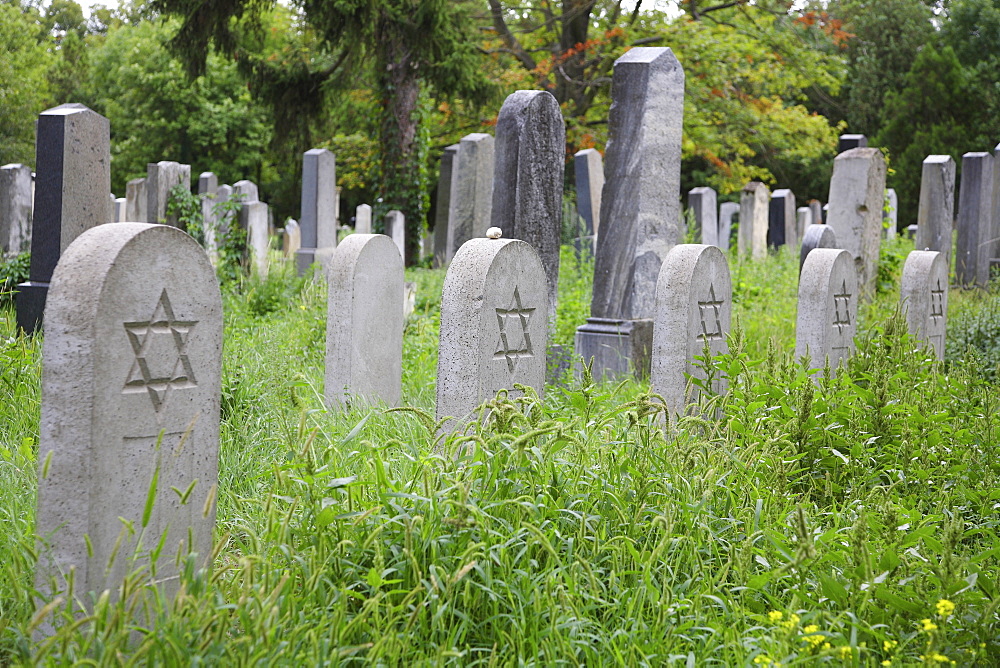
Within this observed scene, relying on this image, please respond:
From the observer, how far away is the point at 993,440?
193 inches

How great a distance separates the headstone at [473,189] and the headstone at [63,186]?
595 centimetres

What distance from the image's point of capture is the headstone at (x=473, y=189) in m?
12.6

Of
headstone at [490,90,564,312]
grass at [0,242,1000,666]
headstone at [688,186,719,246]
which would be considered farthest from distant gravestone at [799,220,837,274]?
headstone at [688,186,719,246]

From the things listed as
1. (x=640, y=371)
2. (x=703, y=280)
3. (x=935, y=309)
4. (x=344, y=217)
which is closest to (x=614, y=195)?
(x=640, y=371)

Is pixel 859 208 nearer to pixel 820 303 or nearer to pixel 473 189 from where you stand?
pixel 820 303

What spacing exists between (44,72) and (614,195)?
3659 cm

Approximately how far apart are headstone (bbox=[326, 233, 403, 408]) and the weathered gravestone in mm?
2232

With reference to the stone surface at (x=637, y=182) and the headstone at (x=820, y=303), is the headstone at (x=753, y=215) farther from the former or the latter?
the headstone at (x=820, y=303)

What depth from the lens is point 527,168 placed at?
751 cm

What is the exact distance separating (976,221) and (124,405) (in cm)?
1441

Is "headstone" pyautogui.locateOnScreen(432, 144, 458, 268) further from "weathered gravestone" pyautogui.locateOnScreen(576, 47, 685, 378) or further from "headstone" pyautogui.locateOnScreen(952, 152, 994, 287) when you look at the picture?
"weathered gravestone" pyautogui.locateOnScreen(576, 47, 685, 378)

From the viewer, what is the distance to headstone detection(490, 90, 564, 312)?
7477 millimetres

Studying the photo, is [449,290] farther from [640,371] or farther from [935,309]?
[935,309]

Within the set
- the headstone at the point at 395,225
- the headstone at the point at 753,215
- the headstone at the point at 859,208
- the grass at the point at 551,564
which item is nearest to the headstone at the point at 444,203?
the headstone at the point at 395,225
